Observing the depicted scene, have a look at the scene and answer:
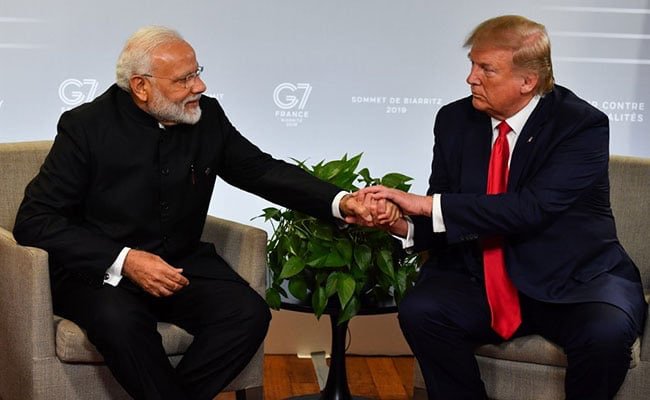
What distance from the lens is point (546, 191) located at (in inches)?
132

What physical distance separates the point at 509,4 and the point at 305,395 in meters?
1.60

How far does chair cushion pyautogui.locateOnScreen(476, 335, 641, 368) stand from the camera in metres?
3.33

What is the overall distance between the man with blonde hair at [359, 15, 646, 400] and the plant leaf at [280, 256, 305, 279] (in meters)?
0.30

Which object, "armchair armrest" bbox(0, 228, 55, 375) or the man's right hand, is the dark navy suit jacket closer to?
the man's right hand

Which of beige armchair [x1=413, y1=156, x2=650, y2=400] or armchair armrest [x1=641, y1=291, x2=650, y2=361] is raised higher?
armchair armrest [x1=641, y1=291, x2=650, y2=361]

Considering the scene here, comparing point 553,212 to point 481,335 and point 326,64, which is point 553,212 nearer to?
point 481,335

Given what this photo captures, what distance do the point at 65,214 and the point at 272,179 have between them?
0.64m

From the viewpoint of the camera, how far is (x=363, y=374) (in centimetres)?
441

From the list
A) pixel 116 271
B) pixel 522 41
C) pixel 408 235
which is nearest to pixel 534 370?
pixel 408 235

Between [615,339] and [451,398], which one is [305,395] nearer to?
[451,398]

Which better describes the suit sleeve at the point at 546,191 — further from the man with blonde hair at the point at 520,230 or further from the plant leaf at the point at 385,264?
the plant leaf at the point at 385,264

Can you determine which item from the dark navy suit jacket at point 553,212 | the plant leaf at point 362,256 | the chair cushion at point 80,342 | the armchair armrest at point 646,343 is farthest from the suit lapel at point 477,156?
the chair cushion at point 80,342

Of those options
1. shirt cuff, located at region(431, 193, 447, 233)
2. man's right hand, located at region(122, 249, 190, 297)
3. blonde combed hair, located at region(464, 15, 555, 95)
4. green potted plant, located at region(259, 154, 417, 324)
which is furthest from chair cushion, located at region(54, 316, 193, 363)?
blonde combed hair, located at region(464, 15, 555, 95)

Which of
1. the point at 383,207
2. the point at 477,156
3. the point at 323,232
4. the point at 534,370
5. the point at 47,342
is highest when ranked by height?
the point at 477,156
